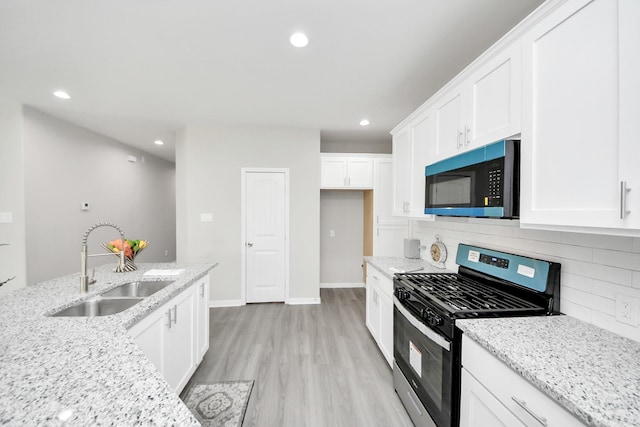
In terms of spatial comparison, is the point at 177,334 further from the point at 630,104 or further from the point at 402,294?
the point at 630,104

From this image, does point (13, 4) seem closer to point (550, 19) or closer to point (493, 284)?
point (550, 19)

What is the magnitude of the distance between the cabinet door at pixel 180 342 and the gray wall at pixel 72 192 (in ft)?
9.16

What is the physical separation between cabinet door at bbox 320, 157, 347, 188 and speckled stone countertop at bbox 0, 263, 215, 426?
10.1ft

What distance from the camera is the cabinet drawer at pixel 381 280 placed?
223 centimetres

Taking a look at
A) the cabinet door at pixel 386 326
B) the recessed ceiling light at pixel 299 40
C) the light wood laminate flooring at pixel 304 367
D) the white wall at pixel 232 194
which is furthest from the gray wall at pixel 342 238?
the recessed ceiling light at pixel 299 40

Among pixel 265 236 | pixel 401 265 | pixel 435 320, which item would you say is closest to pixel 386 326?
pixel 401 265

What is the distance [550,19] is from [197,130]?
390cm

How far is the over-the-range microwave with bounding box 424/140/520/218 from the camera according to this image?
1.34 meters

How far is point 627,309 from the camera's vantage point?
114 cm

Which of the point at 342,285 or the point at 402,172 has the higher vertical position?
the point at 402,172

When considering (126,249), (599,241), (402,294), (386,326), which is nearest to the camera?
(599,241)

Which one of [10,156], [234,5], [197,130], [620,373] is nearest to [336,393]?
[620,373]

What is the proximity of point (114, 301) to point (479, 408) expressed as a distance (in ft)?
7.02

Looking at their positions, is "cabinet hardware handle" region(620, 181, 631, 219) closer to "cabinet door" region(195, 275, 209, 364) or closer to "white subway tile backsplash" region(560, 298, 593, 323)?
"white subway tile backsplash" region(560, 298, 593, 323)
